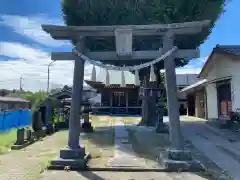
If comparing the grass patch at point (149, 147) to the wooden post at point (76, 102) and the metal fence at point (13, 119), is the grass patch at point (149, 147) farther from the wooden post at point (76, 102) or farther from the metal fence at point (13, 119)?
the metal fence at point (13, 119)

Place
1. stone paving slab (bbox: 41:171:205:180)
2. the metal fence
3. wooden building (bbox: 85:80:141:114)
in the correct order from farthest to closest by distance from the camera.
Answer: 1. wooden building (bbox: 85:80:141:114)
2. the metal fence
3. stone paving slab (bbox: 41:171:205:180)

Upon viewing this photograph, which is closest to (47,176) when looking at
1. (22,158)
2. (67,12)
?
(22,158)

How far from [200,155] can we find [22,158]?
230 inches

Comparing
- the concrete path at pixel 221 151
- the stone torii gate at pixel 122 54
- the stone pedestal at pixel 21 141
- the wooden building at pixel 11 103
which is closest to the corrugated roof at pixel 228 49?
the concrete path at pixel 221 151

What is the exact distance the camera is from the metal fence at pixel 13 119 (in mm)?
13833

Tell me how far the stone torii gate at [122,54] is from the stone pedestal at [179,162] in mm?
29

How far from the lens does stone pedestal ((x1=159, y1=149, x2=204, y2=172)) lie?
6.21 metres

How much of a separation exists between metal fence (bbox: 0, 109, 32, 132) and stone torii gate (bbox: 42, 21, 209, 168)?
8492mm

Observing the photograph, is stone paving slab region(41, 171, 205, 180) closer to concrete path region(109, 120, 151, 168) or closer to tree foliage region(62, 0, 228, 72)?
concrete path region(109, 120, 151, 168)

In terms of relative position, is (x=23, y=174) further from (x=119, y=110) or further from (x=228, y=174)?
(x=119, y=110)

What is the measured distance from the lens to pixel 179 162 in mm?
6297

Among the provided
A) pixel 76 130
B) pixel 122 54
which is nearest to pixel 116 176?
pixel 76 130

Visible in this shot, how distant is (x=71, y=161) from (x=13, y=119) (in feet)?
34.1

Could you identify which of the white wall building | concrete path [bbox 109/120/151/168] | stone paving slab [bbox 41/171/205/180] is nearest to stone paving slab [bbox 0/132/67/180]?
stone paving slab [bbox 41/171/205/180]
